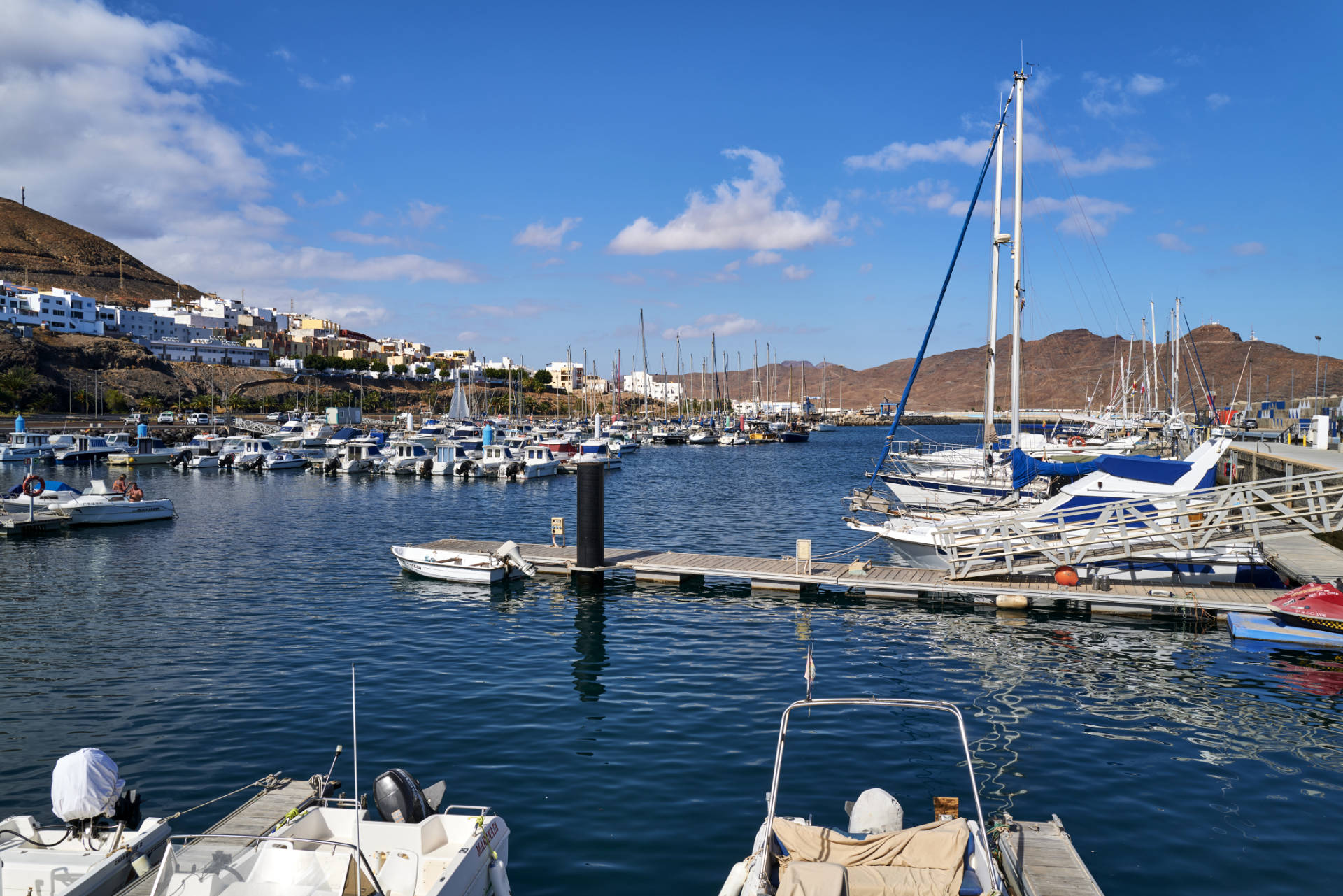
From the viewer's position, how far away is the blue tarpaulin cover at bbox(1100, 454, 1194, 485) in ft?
87.9

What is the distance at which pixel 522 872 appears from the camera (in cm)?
1026

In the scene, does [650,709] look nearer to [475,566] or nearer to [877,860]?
[877,860]

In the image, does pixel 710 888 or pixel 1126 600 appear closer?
pixel 710 888

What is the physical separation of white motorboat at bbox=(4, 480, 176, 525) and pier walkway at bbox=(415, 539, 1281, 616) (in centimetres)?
2120

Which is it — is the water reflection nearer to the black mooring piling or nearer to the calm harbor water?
the calm harbor water

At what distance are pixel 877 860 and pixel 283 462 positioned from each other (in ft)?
258

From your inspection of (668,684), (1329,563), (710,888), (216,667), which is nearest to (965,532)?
(1329,563)

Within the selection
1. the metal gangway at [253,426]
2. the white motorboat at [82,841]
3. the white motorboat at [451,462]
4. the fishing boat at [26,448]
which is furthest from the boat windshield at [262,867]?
the metal gangway at [253,426]

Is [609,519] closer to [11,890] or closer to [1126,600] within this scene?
[1126,600]

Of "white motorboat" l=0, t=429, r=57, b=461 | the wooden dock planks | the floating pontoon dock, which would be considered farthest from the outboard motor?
"white motorboat" l=0, t=429, r=57, b=461

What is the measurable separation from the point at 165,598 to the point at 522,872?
2028cm

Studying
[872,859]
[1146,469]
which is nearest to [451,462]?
[1146,469]

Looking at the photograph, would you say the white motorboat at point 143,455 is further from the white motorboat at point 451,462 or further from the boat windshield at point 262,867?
the boat windshield at point 262,867

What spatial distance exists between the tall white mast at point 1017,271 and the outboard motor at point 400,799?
1219 inches
